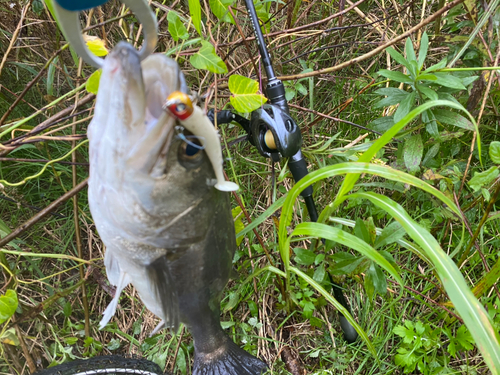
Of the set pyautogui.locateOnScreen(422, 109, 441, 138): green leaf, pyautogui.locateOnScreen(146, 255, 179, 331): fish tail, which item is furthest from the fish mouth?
pyautogui.locateOnScreen(422, 109, 441, 138): green leaf

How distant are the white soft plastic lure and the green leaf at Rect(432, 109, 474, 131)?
1241 millimetres

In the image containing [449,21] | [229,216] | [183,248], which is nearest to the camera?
[183,248]

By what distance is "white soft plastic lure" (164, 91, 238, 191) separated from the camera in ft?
2.09

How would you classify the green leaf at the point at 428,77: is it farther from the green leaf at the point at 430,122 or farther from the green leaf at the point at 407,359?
the green leaf at the point at 407,359

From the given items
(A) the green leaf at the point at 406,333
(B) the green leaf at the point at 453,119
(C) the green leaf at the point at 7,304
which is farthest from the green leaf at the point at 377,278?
(C) the green leaf at the point at 7,304

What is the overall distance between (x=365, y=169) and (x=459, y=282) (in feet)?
1.36

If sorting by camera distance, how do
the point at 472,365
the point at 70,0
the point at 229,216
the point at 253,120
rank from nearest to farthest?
the point at 70,0 → the point at 229,216 → the point at 253,120 → the point at 472,365

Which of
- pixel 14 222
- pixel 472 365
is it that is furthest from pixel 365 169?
pixel 14 222

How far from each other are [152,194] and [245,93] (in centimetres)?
61

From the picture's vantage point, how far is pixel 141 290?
39.3 inches

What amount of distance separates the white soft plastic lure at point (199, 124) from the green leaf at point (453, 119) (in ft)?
4.07

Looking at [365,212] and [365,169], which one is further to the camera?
[365,212]

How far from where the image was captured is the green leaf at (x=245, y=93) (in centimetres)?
116

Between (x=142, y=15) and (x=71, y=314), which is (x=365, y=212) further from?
(x=71, y=314)
